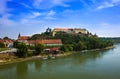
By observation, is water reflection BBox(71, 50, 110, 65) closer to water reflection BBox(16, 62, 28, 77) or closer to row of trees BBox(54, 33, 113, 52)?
row of trees BBox(54, 33, 113, 52)

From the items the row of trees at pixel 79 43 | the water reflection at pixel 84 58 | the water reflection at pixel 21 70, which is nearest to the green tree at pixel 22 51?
the water reflection at pixel 21 70

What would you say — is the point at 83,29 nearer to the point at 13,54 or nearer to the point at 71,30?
the point at 71,30

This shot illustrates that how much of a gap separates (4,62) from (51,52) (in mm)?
10868

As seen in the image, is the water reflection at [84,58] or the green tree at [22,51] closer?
the water reflection at [84,58]

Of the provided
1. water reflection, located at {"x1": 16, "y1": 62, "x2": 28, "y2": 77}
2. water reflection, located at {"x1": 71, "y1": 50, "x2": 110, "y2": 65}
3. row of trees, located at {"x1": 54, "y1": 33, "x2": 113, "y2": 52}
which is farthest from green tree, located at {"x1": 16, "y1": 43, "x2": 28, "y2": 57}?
row of trees, located at {"x1": 54, "y1": 33, "x2": 113, "y2": 52}

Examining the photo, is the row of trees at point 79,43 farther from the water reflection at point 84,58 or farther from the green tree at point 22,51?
the green tree at point 22,51

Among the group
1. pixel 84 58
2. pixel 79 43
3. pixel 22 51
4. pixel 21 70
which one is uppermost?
pixel 79 43

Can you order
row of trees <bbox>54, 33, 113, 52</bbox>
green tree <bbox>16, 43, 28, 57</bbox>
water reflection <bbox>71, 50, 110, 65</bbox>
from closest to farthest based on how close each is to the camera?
water reflection <bbox>71, 50, 110, 65</bbox>, green tree <bbox>16, 43, 28, 57</bbox>, row of trees <bbox>54, 33, 113, 52</bbox>

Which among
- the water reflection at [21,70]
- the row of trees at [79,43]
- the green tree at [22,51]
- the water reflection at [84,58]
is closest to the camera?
the water reflection at [21,70]

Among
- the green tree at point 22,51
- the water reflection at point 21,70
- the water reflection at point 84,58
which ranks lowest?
the water reflection at point 21,70

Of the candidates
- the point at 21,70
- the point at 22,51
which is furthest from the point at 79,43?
the point at 21,70

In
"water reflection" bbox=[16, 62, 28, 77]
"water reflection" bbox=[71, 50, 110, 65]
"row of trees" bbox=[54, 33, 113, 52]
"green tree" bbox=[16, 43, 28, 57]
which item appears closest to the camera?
"water reflection" bbox=[16, 62, 28, 77]

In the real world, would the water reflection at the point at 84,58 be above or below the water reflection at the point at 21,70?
above

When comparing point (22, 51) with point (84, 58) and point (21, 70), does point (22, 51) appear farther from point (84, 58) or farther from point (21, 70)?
point (84, 58)
